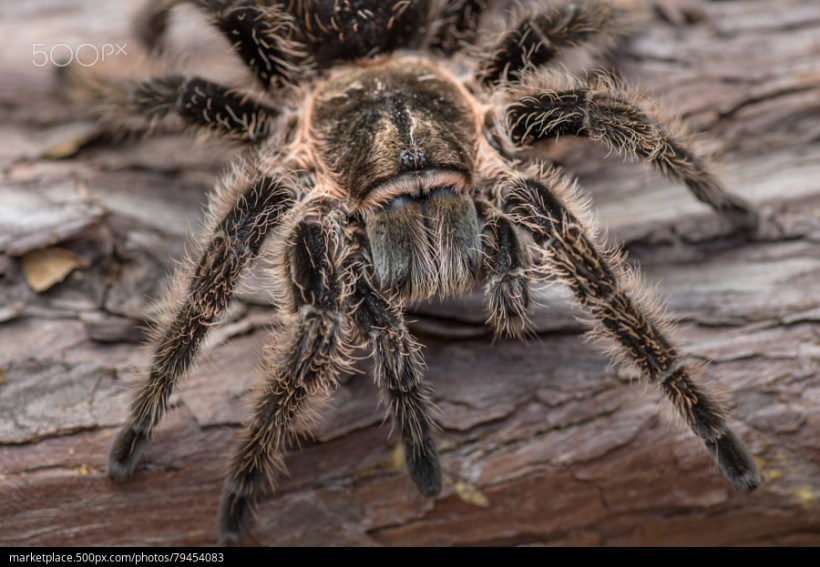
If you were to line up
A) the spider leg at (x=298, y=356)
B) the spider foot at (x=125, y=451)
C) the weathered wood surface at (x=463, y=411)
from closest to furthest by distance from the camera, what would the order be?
1. the spider leg at (x=298, y=356)
2. the spider foot at (x=125, y=451)
3. the weathered wood surface at (x=463, y=411)

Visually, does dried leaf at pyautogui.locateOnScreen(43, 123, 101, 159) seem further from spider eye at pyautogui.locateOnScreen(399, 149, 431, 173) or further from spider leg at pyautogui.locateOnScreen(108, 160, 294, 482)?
spider eye at pyautogui.locateOnScreen(399, 149, 431, 173)

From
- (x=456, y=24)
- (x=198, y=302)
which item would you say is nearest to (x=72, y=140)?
(x=198, y=302)

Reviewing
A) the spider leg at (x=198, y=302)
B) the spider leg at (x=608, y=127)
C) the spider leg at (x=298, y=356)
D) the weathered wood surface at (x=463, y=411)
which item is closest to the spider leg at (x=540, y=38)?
the spider leg at (x=608, y=127)

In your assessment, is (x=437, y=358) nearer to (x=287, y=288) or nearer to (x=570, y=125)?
(x=287, y=288)

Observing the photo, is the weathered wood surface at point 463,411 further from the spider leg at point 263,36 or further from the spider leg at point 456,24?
the spider leg at point 456,24

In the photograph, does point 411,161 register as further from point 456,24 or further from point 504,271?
point 456,24

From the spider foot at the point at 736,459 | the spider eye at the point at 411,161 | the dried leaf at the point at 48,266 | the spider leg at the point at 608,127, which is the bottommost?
the dried leaf at the point at 48,266
